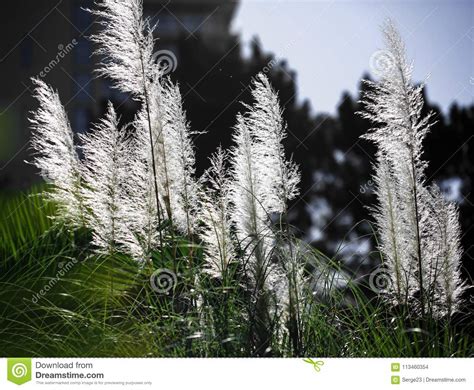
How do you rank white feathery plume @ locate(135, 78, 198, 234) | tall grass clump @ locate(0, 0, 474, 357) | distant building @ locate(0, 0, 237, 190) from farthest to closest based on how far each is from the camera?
distant building @ locate(0, 0, 237, 190) → white feathery plume @ locate(135, 78, 198, 234) → tall grass clump @ locate(0, 0, 474, 357)

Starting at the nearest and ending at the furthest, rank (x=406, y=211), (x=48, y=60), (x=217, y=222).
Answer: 1. (x=217, y=222)
2. (x=406, y=211)
3. (x=48, y=60)

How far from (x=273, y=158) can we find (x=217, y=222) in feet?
1.09

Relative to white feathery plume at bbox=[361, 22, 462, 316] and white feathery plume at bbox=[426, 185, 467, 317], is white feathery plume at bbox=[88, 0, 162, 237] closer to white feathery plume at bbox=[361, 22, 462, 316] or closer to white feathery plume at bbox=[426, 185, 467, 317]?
white feathery plume at bbox=[361, 22, 462, 316]

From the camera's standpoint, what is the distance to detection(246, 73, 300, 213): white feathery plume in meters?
2.42

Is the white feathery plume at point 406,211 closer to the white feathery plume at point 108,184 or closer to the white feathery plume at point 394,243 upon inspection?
the white feathery plume at point 394,243

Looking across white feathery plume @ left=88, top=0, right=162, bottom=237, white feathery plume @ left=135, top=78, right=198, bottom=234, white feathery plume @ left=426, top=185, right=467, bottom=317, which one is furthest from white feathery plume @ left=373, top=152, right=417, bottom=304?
white feathery plume @ left=88, top=0, right=162, bottom=237

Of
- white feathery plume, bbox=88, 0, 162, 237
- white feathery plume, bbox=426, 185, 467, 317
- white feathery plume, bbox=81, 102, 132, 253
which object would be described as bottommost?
white feathery plume, bbox=426, 185, 467, 317

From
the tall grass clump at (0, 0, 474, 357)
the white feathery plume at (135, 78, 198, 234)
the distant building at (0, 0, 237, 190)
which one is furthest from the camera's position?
the distant building at (0, 0, 237, 190)

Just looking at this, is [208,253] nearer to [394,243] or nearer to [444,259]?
[394,243]

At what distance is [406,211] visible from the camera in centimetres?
253

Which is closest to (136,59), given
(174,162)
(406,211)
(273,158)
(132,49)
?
(132,49)

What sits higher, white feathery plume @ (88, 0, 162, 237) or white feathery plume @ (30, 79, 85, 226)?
white feathery plume @ (88, 0, 162, 237)

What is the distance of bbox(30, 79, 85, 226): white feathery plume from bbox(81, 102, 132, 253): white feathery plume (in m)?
0.04

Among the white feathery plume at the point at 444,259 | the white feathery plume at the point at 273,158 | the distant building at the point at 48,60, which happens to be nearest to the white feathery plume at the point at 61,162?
the distant building at the point at 48,60
